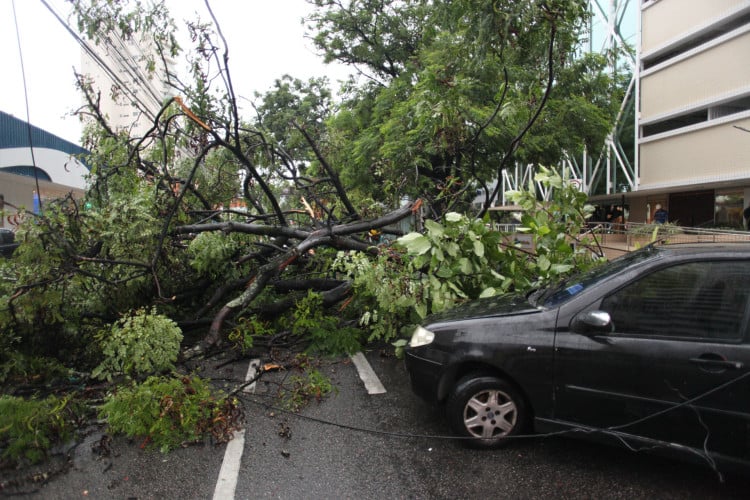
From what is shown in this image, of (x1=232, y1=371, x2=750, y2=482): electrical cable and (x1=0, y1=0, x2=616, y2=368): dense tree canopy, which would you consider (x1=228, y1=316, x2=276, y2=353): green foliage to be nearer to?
(x1=0, y1=0, x2=616, y2=368): dense tree canopy

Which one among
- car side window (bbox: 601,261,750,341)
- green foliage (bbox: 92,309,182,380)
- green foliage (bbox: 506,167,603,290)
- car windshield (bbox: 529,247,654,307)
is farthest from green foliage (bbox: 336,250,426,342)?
car side window (bbox: 601,261,750,341)

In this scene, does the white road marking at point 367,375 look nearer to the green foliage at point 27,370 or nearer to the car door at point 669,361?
the car door at point 669,361

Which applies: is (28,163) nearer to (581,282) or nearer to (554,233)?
(554,233)

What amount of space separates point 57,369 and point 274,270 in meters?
2.24

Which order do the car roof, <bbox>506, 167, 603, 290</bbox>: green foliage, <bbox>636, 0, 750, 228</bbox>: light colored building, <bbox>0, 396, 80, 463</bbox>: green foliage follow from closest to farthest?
the car roof, <bbox>0, 396, 80, 463</bbox>: green foliage, <bbox>506, 167, 603, 290</bbox>: green foliage, <bbox>636, 0, 750, 228</bbox>: light colored building

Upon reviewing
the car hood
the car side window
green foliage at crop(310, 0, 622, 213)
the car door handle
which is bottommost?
the car door handle

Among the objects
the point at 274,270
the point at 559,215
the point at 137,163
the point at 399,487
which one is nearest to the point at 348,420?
the point at 399,487

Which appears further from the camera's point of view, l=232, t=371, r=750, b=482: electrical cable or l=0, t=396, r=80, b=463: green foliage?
l=0, t=396, r=80, b=463: green foliage

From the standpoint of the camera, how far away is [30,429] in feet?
10.5

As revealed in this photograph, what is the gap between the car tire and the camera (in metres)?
3.18

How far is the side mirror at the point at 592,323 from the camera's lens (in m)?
2.82

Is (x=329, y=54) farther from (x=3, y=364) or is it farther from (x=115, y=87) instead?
(x=3, y=364)

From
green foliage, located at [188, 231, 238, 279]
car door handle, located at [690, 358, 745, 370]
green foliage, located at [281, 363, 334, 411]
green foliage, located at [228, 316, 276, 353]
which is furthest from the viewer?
green foliage, located at [188, 231, 238, 279]

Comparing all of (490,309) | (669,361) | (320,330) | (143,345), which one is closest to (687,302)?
(669,361)
